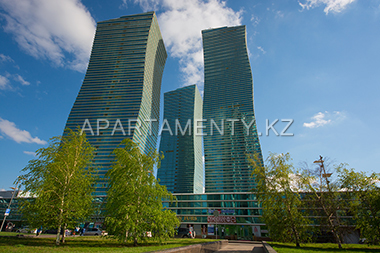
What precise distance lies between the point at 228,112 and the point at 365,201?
142m

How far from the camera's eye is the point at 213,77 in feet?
591

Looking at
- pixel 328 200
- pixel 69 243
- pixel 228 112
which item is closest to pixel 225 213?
pixel 328 200

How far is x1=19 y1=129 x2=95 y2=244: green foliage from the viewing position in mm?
18094

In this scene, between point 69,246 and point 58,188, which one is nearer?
point 69,246

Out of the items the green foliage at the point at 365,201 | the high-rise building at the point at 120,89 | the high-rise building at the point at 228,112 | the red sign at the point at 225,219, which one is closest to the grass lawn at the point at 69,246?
the green foliage at the point at 365,201

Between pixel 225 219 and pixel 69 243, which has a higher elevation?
pixel 225 219

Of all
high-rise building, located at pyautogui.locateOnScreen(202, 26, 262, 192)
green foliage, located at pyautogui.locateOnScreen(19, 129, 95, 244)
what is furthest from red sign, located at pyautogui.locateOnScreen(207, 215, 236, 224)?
high-rise building, located at pyautogui.locateOnScreen(202, 26, 262, 192)

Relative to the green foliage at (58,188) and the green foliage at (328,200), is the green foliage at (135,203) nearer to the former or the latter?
the green foliage at (58,188)

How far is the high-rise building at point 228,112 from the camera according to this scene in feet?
499

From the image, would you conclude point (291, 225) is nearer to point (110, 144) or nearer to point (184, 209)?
point (184, 209)

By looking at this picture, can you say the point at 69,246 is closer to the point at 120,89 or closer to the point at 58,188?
the point at 58,188

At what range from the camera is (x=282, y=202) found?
83.1 feet

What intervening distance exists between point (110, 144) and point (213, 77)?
349 ft

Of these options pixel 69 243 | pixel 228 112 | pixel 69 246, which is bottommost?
pixel 69 243
